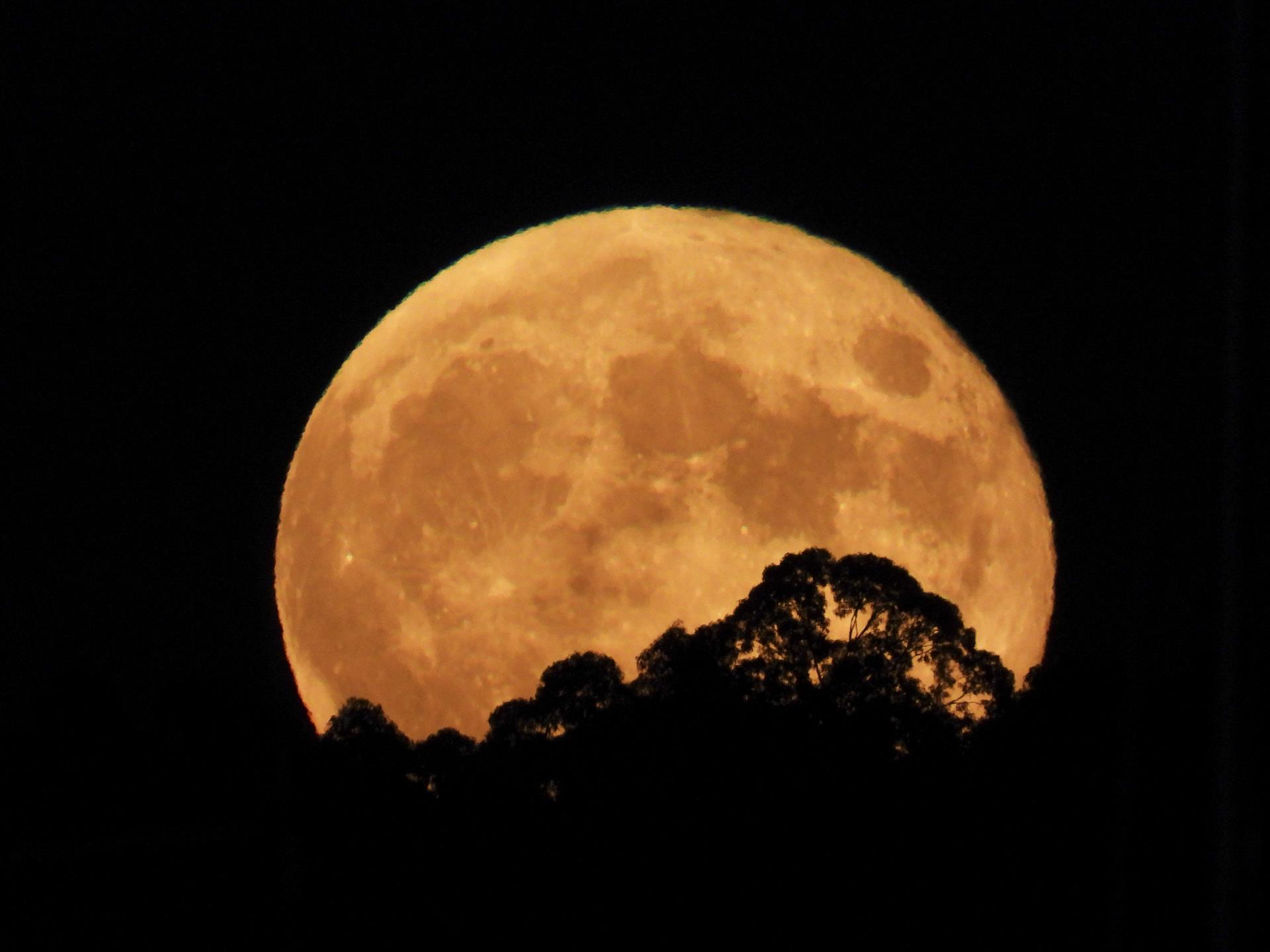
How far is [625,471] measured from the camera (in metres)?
21.4

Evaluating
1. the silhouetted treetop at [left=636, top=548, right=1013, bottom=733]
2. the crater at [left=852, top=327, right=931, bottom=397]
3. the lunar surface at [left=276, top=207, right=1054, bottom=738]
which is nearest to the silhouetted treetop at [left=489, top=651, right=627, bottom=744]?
the silhouetted treetop at [left=636, top=548, right=1013, bottom=733]

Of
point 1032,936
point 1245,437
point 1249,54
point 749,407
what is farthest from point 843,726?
point 1249,54

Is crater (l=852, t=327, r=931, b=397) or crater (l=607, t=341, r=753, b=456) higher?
crater (l=852, t=327, r=931, b=397)

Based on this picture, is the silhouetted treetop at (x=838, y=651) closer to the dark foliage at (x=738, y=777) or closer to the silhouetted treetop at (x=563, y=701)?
the dark foliage at (x=738, y=777)

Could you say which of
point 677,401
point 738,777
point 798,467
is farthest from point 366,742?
point 798,467

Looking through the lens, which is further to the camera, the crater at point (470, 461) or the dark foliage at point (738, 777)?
the crater at point (470, 461)

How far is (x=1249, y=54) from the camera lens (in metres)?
11.0

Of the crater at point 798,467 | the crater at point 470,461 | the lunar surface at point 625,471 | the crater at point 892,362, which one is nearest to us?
the crater at point 798,467

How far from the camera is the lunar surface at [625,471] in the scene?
21.4 metres

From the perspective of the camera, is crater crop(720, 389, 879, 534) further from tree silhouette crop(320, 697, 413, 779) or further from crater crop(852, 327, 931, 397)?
tree silhouette crop(320, 697, 413, 779)

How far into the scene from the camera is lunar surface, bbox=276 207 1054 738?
70.1 ft

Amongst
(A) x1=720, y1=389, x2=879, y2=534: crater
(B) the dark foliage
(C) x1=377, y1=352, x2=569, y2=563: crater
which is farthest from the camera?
(C) x1=377, y1=352, x2=569, y2=563: crater

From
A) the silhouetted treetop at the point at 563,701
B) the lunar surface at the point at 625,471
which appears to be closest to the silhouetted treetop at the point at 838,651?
the silhouetted treetop at the point at 563,701

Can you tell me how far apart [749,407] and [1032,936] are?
10.3 metres
